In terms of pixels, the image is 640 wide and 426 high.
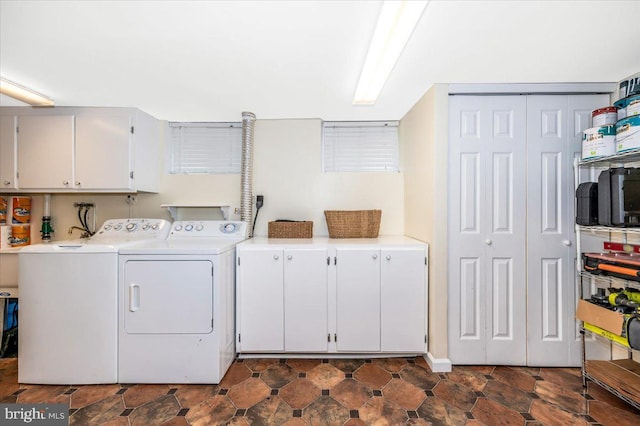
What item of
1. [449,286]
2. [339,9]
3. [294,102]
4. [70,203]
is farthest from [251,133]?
[449,286]

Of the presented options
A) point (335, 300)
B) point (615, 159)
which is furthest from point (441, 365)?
point (615, 159)

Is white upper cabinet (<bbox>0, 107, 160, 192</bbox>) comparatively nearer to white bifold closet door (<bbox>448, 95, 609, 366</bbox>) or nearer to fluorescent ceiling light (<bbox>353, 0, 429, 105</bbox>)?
fluorescent ceiling light (<bbox>353, 0, 429, 105</bbox>)

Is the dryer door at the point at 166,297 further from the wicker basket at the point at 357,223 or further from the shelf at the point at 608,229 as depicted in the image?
the shelf at the point at 608,229

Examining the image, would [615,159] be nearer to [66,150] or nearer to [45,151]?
[66,150]

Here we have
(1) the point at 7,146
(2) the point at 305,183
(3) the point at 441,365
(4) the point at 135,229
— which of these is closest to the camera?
(3) the point at 441,365

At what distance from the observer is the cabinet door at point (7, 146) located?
8.06 ft

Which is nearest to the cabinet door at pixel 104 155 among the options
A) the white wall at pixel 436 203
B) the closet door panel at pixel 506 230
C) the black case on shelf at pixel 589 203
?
the white wall at pixel 436 203

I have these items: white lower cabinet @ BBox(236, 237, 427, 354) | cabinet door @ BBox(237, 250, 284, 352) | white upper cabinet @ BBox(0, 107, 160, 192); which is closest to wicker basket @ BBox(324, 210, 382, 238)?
white lower cabinet @ BBox(236, 237, 427, 354)

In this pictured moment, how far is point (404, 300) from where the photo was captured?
2154 mm

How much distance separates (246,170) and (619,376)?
335cm

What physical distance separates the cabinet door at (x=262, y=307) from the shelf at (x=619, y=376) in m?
2.27

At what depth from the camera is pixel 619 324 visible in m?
1.61

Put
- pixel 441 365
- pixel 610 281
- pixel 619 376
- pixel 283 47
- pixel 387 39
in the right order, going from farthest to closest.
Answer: pixel 441 365
pixel 610 281
pixel 619 376
pixel 283 47
pixel 387 39

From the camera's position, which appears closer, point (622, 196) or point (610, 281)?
point (622, 196)
